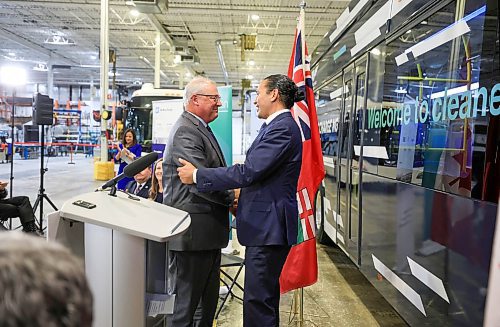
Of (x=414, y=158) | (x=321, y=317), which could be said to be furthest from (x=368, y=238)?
(x=414, y=158)

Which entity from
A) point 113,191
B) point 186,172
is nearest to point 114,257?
point 113,191

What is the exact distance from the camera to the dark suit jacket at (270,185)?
2439mm

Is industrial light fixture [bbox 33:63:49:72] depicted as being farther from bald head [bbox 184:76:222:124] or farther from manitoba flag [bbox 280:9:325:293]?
bald head [bbox 184:76:222:124]

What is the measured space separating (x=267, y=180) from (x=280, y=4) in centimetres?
1069

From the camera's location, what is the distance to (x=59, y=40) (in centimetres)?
1759

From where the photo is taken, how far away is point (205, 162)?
2.53 m

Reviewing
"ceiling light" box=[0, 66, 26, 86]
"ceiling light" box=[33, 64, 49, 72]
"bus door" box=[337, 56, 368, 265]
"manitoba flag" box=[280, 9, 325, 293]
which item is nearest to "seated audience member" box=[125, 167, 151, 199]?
"manitoba flag" box=[280, 9, 325, 293]

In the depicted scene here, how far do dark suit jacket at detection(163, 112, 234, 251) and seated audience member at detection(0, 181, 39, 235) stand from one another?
3755 mm

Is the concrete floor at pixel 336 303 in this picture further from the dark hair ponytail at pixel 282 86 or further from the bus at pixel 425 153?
the dark hair ponytail at pixel 282 86

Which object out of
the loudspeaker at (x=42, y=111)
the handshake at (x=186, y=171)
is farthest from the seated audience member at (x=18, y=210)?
the handshake at (x=186, y=171)

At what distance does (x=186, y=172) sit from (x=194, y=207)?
23 cm

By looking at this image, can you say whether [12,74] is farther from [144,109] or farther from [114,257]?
[114,257]

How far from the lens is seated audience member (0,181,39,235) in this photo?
17.7ft

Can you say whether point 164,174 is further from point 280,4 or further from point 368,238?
point 280,4
